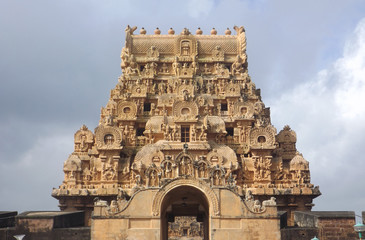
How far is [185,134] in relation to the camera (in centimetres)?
3731

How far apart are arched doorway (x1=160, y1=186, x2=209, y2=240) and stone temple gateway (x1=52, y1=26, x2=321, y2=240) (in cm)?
10

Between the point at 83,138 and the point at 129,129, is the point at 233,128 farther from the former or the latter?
the point at 83,138

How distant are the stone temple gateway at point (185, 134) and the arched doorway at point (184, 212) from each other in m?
0.10

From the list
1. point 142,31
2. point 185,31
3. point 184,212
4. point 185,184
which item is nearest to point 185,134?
point 184,212

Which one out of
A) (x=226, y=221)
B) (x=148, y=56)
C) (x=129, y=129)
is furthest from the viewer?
(x=148, y=56)

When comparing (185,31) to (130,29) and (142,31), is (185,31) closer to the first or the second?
(142,31)

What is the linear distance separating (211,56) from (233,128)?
8.96 meters

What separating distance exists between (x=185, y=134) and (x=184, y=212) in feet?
23.3

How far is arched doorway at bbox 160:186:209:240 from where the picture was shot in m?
25.7

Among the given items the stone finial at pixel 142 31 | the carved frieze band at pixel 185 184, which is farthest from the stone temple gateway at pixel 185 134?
the stone finial at pixel 142 31

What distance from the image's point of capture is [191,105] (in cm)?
3803

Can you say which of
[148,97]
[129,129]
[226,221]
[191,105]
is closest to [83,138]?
[129,129]

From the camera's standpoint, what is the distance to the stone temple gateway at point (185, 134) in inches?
Result: 1407

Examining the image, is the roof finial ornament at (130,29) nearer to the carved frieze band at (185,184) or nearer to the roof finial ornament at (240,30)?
the roof finial ornament at (240,30)
